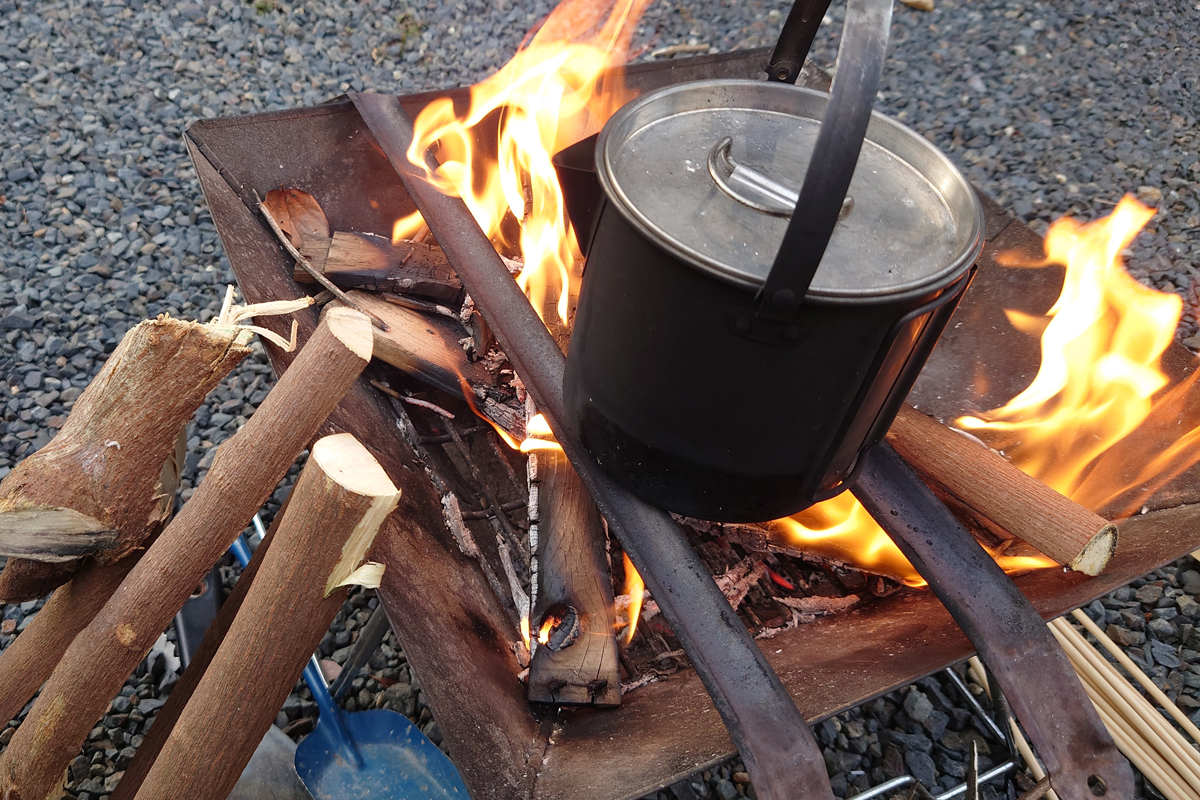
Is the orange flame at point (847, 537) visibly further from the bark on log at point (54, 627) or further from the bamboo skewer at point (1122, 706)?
the bark on log at point (54, 627)

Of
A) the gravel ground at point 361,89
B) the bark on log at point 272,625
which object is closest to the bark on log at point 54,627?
the bark on log at point 272,625

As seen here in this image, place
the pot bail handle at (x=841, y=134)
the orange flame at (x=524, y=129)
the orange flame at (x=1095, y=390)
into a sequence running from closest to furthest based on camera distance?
1. the pot bail handle at (x=841, y=134)
2. the orange flame at (x=1095, y=390)
3. the orange flame at (x=524, y=129)

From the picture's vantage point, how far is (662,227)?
1211 millimetres

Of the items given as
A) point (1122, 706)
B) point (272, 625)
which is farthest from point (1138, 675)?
point (272, 625)

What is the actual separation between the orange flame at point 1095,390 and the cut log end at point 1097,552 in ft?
1.45

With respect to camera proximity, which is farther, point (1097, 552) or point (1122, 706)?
point (1122, 706)

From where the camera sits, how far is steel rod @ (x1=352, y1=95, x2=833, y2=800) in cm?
126

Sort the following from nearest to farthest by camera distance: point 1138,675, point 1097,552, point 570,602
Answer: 1. point 1097,552
2. point 570,602
3. point 1138,675

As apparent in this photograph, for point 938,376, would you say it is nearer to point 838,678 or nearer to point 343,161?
point 838,678

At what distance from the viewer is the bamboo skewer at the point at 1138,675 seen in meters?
2.14

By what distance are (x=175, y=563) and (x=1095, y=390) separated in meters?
2.28

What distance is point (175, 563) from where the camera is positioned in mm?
1385

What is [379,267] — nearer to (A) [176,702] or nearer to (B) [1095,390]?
(A) [176,702]

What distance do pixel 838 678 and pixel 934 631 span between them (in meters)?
0.26
